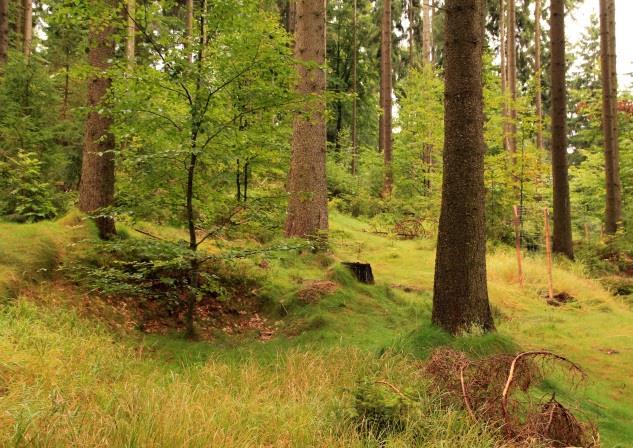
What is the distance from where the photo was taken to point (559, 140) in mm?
11992

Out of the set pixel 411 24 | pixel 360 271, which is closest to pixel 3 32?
pixel 360 271

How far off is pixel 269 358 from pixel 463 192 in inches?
107

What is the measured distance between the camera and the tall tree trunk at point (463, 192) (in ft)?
17.6

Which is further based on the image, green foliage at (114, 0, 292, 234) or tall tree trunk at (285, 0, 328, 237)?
tall tree trunk at (285, 0, 328, 237)

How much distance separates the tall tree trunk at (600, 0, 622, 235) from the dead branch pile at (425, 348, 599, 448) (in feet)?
38.6

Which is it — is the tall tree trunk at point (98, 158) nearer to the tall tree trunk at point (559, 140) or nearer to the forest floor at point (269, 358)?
the forest floor at point (269, 358)

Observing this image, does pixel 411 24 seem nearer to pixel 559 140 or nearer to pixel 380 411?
pixel 559 140

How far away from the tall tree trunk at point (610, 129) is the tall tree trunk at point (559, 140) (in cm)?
319

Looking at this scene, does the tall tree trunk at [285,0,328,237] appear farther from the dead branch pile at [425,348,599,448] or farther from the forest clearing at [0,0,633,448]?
the dead branch pile at [425,348,599,448]

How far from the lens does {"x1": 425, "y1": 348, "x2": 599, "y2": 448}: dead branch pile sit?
10.7ft

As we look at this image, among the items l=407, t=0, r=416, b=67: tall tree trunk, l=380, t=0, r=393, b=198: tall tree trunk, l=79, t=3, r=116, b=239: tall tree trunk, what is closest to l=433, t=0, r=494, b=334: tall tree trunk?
l=79, t=3, r=116, b=239: tall tree trunk

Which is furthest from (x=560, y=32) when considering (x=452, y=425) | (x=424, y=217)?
(x=452, y=425)

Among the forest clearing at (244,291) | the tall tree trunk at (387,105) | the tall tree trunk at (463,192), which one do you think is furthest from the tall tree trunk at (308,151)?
the tall tree trunk at (387,105)

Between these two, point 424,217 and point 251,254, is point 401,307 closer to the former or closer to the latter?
point 251,254
